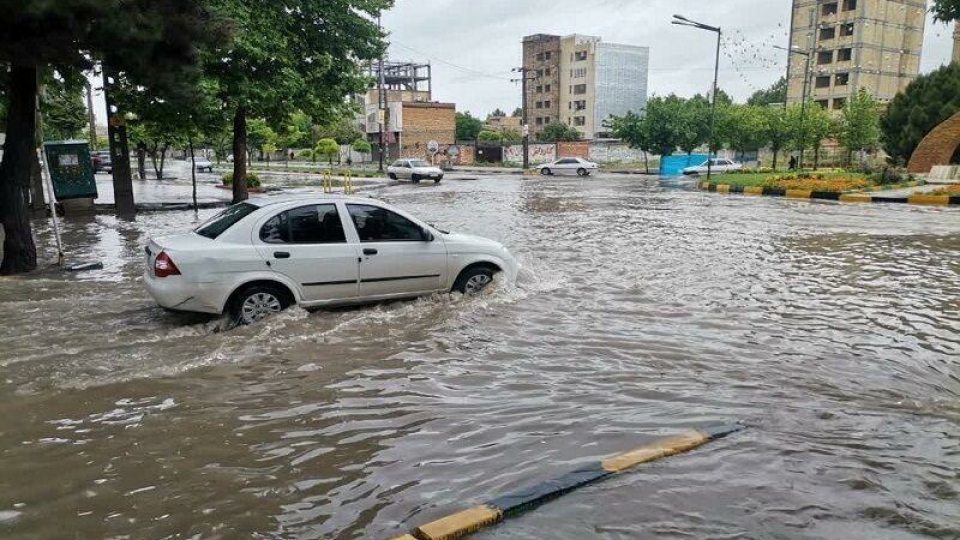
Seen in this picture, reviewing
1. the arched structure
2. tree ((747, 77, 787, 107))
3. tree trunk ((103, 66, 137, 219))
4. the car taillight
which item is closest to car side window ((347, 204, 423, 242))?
the car taillight

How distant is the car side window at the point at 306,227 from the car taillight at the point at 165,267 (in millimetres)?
892

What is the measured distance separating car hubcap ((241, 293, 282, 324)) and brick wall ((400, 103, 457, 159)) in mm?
65258

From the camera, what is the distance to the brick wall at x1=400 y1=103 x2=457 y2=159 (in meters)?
72.5

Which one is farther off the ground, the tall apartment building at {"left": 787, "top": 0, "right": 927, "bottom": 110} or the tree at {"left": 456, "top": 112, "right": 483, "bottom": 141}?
the tall apartment building at {"left": 787, "top": 0, "right": 927, "bottom": 110}

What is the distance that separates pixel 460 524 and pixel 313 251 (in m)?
4.52

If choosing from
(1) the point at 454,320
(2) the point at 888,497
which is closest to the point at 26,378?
(1) the point at 454,320

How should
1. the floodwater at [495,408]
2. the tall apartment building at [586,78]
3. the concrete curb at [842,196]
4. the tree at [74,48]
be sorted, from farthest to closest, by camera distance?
the tall apartment building at [586,78] → the concrete curb at [842,196] → the tree at [74,48] → the floodwater at [495,408]

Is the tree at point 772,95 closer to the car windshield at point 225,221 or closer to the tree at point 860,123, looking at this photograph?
the tree at point 860,123

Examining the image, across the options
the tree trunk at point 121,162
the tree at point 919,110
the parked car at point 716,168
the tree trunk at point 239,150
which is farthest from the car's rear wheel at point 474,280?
the parked car at point 716,168

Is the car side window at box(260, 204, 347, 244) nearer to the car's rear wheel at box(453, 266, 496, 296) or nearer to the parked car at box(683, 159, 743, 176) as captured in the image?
the car's rear wheel at box(453, 266, 496, 296)

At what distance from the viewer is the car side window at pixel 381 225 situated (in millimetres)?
7523

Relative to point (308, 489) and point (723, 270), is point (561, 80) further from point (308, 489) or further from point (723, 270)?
point (308, 489)

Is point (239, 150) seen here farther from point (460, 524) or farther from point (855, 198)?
point (855, 198)

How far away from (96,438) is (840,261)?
11.0 m
